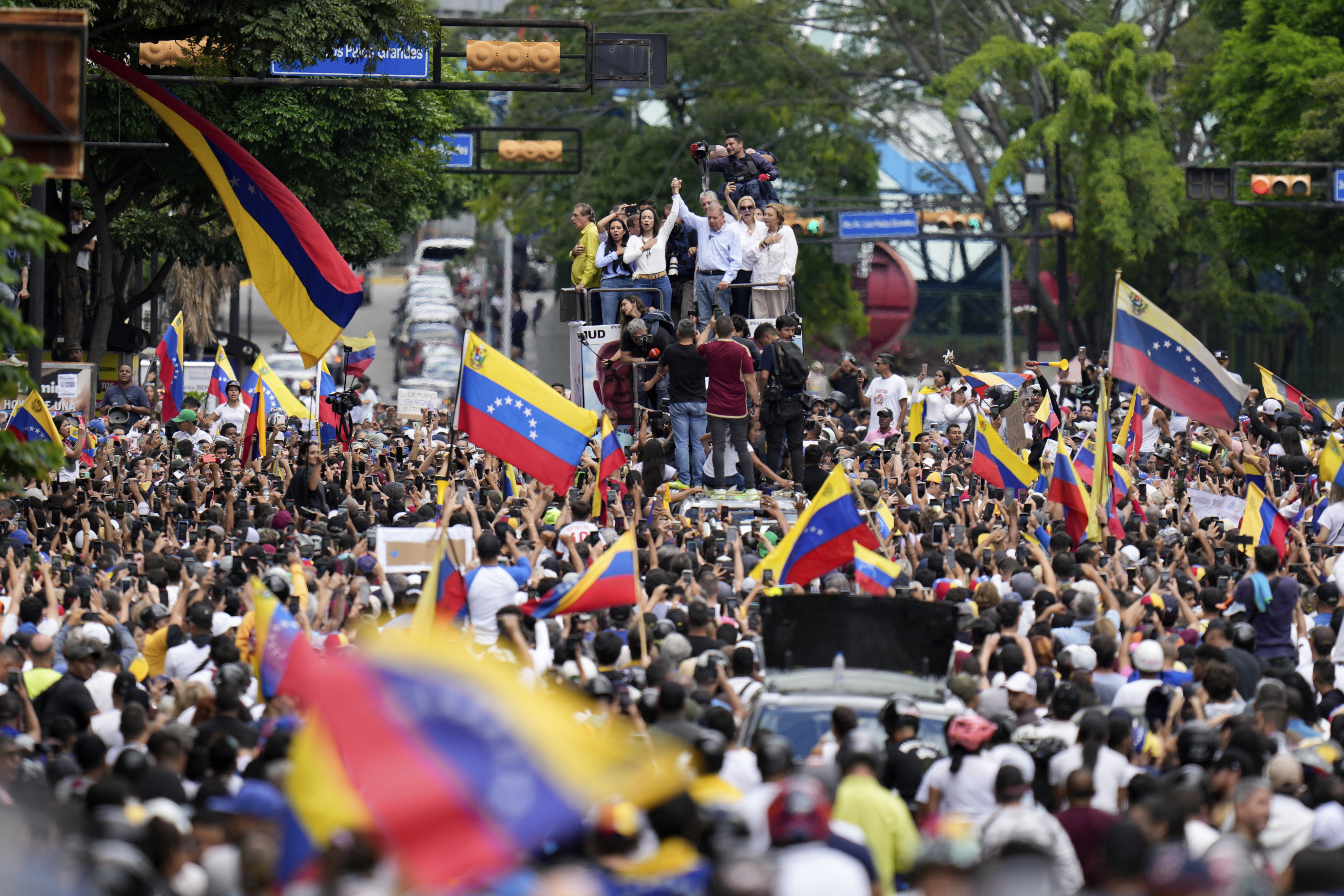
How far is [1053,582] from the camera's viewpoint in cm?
1267

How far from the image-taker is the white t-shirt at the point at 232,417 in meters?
23.0

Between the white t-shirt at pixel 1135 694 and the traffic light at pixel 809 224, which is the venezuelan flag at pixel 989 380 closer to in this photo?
the white t-shirt at pixel 1135 694

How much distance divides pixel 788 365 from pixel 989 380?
270 inches

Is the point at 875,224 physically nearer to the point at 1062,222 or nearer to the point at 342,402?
the point at 1062,222

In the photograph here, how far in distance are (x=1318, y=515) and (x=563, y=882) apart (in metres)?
12.3

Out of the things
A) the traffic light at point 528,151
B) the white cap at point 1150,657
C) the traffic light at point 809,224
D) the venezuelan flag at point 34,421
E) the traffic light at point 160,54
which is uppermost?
the traffic light at point 160,54

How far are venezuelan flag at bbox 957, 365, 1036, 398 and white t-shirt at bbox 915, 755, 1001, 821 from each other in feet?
48.8

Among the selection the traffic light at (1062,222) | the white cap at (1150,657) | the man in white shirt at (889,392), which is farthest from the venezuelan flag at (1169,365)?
the traffic light at (1062,222)

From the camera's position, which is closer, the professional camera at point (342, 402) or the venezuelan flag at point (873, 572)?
the venezuelan flag at point (873, 572)

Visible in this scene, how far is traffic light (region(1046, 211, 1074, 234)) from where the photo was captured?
3762cm

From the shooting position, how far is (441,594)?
11.1m

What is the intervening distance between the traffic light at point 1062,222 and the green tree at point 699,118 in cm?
643

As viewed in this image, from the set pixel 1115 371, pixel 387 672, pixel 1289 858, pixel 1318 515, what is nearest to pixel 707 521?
pixel 1115 371

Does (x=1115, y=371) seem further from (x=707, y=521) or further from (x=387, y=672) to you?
(x=387, y=672)
